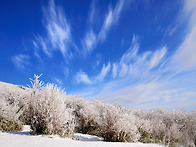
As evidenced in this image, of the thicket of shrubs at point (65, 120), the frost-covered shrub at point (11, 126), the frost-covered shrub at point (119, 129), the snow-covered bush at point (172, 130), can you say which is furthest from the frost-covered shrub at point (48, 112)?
the snow-covered bush at point (172, 130)

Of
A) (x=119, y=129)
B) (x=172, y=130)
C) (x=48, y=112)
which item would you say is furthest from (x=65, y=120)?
(x=172, y=130)

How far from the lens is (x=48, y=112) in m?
4.43

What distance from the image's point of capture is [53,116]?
4469 mm

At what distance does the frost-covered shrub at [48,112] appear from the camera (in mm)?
Result: 4363

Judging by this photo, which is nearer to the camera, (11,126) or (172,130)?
(11,126)

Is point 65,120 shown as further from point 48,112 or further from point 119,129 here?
point 119,129

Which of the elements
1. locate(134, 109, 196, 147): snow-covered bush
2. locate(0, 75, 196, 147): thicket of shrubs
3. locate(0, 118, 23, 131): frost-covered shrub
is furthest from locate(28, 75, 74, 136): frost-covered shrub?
locate(134, 109, 196, 147): snow-covered bush

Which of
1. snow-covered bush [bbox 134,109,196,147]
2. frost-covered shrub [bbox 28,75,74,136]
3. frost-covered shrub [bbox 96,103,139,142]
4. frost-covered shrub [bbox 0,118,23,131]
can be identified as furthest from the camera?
snow-covered bush [bbox 134,109,196,147]

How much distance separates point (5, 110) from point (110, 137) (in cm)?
526

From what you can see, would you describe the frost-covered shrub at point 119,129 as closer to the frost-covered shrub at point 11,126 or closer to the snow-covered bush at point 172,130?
the snow-covered bush at point 172,130

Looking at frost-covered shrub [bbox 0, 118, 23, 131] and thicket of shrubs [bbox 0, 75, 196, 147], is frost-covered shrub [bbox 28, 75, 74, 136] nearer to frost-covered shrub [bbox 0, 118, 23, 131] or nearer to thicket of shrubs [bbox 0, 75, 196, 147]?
thicket of shrubs [bbox 0, 75, 196, 147]

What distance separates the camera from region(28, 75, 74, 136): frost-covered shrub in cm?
436

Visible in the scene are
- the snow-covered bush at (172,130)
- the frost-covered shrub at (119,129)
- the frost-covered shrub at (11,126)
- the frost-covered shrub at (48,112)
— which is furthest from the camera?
the snow-covered bush at (172,130)

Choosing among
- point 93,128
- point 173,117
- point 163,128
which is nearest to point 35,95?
point 93,128
